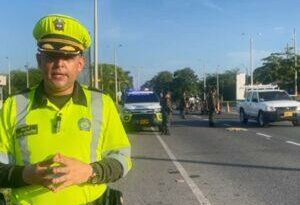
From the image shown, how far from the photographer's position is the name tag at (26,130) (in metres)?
2.64

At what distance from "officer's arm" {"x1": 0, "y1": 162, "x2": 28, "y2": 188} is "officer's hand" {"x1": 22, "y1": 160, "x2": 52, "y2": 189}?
47 mm

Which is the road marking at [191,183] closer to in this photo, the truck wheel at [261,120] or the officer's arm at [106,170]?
the officer's arm at [106,170]

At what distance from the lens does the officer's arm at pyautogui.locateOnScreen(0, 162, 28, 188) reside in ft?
8.36

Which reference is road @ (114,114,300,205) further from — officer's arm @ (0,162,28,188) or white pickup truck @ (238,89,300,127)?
white pickup truck @ (238,89,300,127)

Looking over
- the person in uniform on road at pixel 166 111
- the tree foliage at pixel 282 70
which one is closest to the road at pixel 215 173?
the person in uniform on road at pixel 166 111

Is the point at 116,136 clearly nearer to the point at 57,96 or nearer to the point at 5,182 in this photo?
the point at 57,96

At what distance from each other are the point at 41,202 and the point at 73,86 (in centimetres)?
53

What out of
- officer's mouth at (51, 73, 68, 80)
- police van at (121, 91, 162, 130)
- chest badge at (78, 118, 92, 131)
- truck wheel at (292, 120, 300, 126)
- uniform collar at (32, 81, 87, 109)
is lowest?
truck wheel at (292, 120, 300, 126)

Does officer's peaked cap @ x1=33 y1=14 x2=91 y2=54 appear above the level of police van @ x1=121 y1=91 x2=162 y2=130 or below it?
above

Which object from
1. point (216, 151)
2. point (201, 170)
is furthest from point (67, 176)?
point (216, 151)

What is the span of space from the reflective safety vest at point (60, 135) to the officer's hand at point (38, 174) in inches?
3.9

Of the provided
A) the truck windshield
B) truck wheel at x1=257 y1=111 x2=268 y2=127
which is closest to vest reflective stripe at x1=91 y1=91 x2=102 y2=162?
truck wheel at x1=257 y1=111 x2=268 y2=127

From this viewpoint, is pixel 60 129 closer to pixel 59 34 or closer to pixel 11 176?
pixel 11 176

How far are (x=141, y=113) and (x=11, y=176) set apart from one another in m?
22.2
